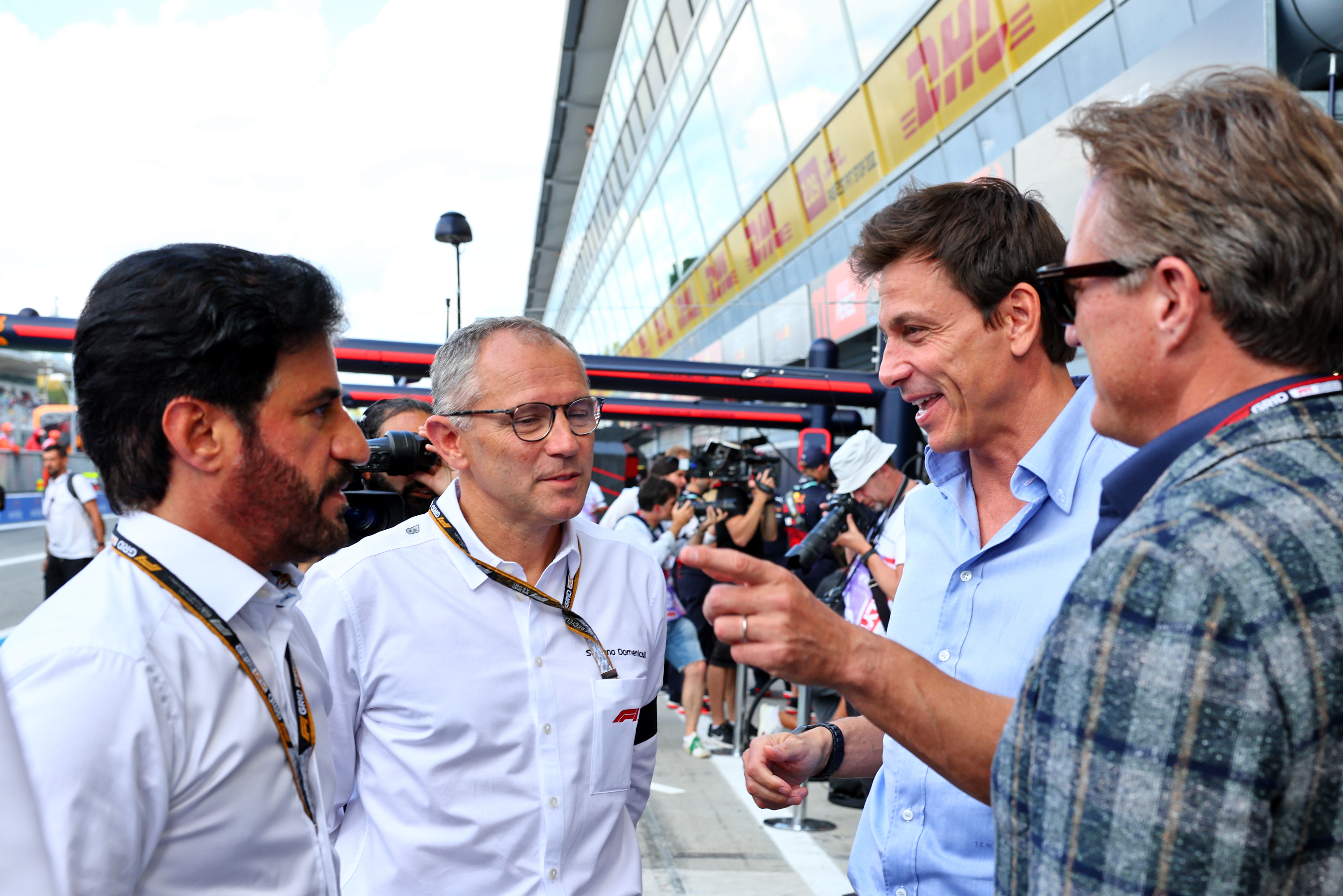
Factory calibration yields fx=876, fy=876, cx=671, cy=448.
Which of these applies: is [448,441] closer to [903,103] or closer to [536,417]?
[536,417]

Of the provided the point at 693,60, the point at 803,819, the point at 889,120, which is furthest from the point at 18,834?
the point at 693,60

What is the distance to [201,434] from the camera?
1331 millimetres

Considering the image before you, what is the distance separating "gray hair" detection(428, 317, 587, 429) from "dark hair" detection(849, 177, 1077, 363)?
903 mm

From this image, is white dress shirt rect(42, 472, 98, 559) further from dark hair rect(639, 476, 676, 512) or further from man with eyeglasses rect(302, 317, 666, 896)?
man with eyeglasses rect(302, 317, 666, 896)

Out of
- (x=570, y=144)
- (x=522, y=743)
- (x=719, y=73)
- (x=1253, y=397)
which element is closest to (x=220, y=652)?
(x=522, y=743)

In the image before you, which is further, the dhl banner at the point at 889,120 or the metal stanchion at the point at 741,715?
the dhl banner at the point at 889,120

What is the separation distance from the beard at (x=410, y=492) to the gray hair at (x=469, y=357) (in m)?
1.27

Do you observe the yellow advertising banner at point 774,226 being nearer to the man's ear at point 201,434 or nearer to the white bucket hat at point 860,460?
the white bucket hat at point 860,460

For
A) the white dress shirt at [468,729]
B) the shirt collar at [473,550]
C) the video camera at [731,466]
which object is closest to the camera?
the white dress shirt at [468,729]

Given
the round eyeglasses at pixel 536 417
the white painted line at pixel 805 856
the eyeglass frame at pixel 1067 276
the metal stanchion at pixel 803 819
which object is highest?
the round eyeglasses at pixel 536 417

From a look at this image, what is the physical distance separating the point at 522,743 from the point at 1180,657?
1489mm

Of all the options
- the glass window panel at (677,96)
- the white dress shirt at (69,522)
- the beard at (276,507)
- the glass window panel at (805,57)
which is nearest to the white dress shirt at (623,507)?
the white dress shirt at (69,522)

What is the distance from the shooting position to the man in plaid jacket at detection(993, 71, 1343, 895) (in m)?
0.80

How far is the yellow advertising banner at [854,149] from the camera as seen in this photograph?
1268 centimetres
